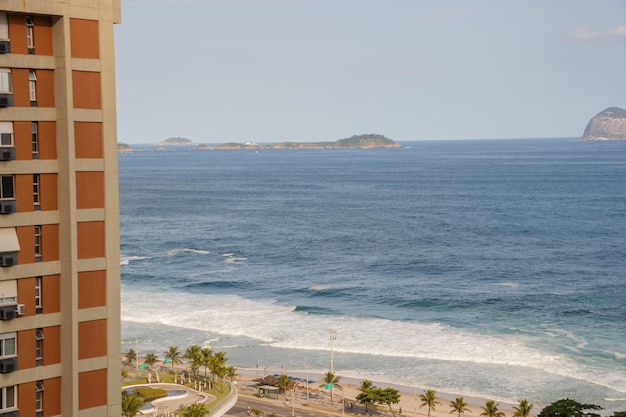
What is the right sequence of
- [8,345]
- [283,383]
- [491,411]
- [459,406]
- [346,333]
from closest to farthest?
[8,345]
[491,411]
[459,406]
[283,383]
[346,333]

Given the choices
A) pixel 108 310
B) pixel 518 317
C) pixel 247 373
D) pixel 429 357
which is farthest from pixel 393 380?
pixel 108 310

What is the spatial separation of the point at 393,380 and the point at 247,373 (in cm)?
1487

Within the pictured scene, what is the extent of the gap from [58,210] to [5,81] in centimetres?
365

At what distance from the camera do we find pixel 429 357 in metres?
94.9

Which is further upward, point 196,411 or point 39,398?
point 39,398

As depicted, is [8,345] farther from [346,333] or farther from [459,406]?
[346,333]

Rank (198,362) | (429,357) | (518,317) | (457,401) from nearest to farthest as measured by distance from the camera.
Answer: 1. (457,401)
2. (198,362)
3. (429,357)
4. (518,317)

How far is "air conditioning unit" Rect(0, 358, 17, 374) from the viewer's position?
23094mm

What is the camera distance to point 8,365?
23.2 m

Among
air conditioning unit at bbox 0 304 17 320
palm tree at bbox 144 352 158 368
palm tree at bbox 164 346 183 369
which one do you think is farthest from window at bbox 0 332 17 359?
palm tree at bbox 164 346 183 369

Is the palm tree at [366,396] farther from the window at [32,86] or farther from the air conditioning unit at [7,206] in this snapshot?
the window at [32,86]

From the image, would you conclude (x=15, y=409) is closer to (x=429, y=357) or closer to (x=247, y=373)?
(x=247, y=373)

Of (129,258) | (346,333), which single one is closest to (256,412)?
(346,333)

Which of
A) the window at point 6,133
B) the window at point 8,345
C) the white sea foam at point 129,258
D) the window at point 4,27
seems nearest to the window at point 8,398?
the window at point 8,345
